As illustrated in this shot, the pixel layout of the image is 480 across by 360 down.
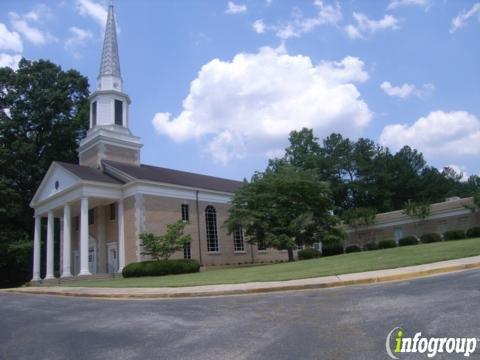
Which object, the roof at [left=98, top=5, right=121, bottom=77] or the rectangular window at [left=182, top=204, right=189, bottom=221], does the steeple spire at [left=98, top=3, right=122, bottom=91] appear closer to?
the roof at [left=98, top=5, right=121, bottom=77]

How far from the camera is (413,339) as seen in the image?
632 cm

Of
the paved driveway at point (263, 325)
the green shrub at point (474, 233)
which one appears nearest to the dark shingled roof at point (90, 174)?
the paved driveway at point (263, 325)

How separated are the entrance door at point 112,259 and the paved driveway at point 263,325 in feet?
82.6

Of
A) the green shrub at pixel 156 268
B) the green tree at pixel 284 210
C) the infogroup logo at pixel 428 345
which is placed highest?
the green tree at pixel 284 210

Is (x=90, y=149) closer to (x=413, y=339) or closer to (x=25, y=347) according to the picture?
(x=25, y=347)

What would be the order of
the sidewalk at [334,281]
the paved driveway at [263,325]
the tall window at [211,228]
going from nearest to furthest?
the paved driveway at [263,325], the sidewalk at [334,281], the tall window at [211,228]

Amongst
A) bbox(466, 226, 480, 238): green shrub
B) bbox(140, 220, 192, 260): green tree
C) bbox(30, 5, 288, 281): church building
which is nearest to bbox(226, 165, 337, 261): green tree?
bbox(140, 220, 192, 260): green tree

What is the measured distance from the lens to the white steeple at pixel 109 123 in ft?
132

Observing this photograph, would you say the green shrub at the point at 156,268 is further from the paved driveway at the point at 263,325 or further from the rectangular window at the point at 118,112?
the paved driveway at the point at 263,325

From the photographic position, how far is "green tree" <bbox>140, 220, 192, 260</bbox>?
104ft

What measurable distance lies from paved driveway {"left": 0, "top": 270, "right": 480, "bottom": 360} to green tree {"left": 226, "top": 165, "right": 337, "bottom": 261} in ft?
70.7

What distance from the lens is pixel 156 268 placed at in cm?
3009

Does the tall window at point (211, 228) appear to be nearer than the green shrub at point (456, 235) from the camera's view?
No

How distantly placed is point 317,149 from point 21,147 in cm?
4064
